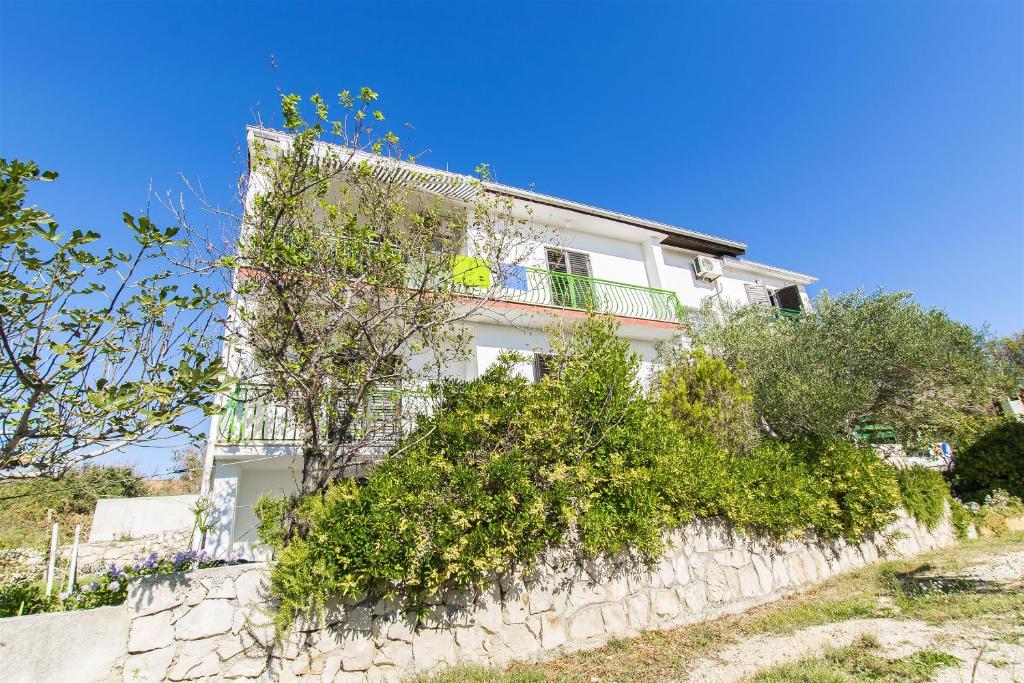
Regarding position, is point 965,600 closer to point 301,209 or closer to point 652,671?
point 652,671

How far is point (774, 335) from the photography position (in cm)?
994

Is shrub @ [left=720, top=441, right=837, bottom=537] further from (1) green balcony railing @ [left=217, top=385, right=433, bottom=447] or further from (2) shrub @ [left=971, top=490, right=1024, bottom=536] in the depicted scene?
(2) shrub @ [left=971, top=490, right=1024, bottom=536]

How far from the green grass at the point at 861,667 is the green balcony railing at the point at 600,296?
25.9 feet

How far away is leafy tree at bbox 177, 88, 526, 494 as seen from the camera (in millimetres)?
5312

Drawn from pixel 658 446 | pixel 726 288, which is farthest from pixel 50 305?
pixel 726 288

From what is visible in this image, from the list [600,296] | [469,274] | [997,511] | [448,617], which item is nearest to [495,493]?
[448,617]

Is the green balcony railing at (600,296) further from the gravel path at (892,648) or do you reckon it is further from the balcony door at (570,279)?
the gravel path at (892,648)

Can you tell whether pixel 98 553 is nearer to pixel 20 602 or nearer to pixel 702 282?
pixel 20 602

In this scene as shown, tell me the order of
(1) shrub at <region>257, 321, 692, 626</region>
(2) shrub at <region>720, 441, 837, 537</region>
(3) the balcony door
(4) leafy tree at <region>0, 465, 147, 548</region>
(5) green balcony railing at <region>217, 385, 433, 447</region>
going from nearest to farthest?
(1) shrub at <region>257, 321, 692, 626</region> → (5) green balcony railing at <region>217, 385, 433, 447</region> → (2) shrub at <region>720, 441, 837, 537</region> → (4) leafy tree at <region>0, 465, 147, 548</region> → (3) the balcony door

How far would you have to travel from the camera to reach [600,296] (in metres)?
12.6

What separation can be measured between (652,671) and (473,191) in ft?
30.9

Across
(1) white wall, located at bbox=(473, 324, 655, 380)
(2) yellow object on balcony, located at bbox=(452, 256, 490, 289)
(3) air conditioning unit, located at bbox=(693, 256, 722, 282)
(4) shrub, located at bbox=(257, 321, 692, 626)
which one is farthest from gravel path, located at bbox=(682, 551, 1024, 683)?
(3) air conditioning unit, located at bbox=(693, 256, 722, 282)

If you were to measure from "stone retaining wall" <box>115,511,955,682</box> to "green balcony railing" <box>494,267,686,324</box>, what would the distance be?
6435mm

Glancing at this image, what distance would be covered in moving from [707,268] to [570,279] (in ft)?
21.4
